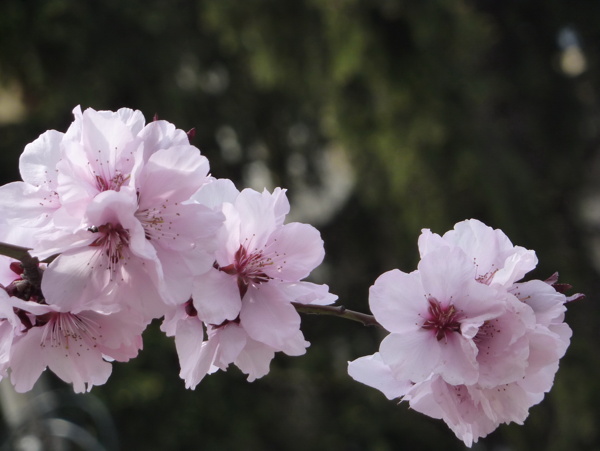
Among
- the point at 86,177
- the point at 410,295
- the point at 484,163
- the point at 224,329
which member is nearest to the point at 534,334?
the point at 410,295

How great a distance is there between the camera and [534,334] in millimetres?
737

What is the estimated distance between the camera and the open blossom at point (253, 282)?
0.76 meters

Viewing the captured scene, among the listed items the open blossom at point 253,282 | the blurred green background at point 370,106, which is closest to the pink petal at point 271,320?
the open blossom at point 253,282

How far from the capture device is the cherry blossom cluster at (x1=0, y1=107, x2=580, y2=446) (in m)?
0.70

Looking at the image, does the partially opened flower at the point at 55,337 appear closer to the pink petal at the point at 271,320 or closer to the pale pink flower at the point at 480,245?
the pink petal at the point at 271,320

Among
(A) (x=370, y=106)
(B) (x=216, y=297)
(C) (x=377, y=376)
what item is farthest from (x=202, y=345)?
(A) (x=370, y=106)

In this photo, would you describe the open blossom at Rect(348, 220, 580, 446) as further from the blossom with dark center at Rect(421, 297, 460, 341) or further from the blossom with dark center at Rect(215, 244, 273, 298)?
the blossom with dark center at Rect(215, 244, 273, 298)

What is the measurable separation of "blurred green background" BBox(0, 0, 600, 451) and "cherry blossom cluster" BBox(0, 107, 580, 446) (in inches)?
99.6

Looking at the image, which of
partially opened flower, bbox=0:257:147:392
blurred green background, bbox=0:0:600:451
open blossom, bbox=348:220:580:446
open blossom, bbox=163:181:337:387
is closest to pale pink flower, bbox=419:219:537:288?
open blossom, bbox=348:220:580:446

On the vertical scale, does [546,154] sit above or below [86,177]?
below

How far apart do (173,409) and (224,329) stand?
374cm

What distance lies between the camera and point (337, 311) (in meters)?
0.73

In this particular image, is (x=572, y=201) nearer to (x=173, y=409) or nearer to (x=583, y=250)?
(x=583, y=250)

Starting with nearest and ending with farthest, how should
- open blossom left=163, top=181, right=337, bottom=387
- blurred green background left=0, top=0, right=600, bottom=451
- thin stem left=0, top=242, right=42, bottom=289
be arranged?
thin stem left=0, top=242, right=42, bottom=289 → open blossom left=163, top=181, right=337, bottom=387 → blurred green background left=0, top=0, right=600, bottom=451
